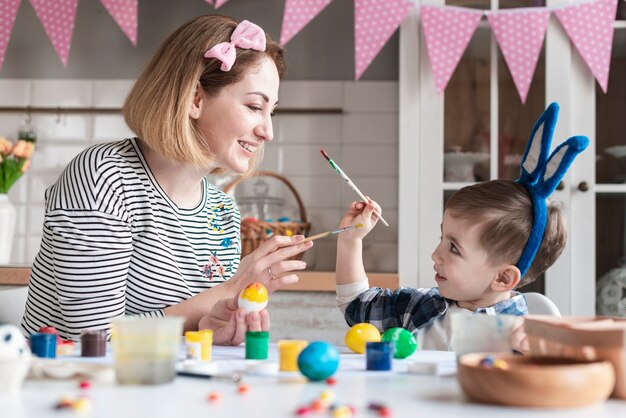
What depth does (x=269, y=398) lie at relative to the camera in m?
0.82

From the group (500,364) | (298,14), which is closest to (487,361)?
(500,364)

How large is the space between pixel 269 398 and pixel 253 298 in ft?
1.74

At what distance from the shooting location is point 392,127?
3207mm

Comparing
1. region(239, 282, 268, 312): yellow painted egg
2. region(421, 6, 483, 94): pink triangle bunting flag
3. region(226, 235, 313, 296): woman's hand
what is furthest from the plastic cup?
region(421, 6, 483, 94): pink triangle bunting flag

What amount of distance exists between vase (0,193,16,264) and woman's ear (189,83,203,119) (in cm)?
148

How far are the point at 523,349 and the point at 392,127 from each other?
7.23ft

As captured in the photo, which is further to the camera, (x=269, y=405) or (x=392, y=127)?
(x=392, y=127)

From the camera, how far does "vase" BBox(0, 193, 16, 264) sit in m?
2.95

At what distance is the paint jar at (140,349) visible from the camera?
0.87 metres

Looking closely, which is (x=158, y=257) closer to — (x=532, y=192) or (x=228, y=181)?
(x=532, y=192)

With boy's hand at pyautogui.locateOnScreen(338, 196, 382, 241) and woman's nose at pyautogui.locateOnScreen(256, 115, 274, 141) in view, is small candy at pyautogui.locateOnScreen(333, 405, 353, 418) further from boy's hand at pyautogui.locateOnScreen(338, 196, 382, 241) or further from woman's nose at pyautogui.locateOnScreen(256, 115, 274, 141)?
woman's nose at pyautogui.locateOnScreen(256, 115, 274, 141)

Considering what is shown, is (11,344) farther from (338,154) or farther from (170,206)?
(338,154)

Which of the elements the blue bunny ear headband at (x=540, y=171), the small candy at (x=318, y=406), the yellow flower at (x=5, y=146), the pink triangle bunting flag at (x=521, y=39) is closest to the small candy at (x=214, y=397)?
the small candy at (x=318, y=406)

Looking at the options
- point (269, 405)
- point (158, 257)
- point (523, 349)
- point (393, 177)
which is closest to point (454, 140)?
point (393, 177)
